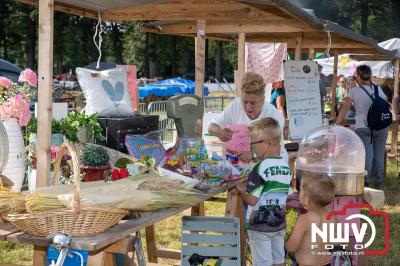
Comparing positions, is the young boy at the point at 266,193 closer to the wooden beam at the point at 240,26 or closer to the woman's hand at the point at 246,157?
the woman's hand at the point at 246,157

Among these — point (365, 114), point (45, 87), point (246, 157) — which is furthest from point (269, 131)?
point (365, 114)

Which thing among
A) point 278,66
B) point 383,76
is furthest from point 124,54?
point 278,66

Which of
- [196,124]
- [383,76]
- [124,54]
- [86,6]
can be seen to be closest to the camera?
[86,6]

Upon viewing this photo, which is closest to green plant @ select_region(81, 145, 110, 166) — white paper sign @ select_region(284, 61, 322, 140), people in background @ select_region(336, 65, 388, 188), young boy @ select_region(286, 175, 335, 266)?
young boy @ select_region(286, 175, 335, 266)

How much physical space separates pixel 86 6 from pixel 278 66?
6.81 meters

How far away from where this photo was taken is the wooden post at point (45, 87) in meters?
3.12

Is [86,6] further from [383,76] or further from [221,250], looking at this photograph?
[383,76]

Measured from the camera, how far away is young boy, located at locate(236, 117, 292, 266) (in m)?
3.65

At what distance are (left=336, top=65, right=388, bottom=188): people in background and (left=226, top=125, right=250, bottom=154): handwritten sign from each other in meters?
4.62

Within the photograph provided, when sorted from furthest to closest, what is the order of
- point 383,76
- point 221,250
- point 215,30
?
point 383,76 → point 215,30 → point 221,250

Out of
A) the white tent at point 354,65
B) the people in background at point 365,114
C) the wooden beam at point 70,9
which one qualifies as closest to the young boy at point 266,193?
the wooden beam at point 70,9

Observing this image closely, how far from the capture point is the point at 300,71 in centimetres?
775

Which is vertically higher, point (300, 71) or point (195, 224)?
point (300, 71)

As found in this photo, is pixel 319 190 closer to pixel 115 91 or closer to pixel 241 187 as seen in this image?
pixel 241 187
